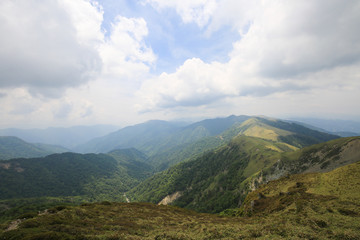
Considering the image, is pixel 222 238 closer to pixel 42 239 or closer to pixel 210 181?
pixel 42 239

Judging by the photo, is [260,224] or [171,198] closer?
A: [260,224]

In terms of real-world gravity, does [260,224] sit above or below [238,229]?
below

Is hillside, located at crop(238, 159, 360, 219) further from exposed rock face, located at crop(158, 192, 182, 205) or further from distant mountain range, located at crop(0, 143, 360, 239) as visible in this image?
exposed rock face, located at crop(158, 192, 182, 205)

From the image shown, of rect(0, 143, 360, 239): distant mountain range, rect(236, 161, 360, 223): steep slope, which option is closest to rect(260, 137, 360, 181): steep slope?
rect(236, 161, 360, 223): steep slope

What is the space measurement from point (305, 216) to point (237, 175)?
128276mm

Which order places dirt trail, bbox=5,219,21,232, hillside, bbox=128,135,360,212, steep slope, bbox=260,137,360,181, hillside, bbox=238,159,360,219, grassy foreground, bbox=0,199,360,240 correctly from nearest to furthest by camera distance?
grassy foreground, bbox=0,199,360,240
dirt trail, bbox=5,219,21,232
hillside, bbox=238,159,360,219
steep slope, bbox=260,137,360,181
hillside, bbox=128,135,360,212

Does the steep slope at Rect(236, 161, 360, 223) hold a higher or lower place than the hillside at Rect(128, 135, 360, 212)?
higher

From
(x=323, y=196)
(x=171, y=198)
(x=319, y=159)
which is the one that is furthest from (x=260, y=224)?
(x=171, y=198)

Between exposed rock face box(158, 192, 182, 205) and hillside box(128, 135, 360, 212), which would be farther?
exposed rock face box(158, 192, 182, 205)

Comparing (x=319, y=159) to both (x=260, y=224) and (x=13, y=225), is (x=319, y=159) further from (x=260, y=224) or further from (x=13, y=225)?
(x=13, y=225)

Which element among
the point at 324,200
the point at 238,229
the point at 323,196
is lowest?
the point at 323,196

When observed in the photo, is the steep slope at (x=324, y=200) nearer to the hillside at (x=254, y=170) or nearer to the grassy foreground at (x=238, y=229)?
the grassy foreground at (x=238, y=229)

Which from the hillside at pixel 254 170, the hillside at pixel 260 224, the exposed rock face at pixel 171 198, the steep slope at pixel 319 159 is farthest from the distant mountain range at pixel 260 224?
the exposed rock face at pixel 171 198

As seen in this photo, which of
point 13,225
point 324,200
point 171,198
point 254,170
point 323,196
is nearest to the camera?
point 13,225
